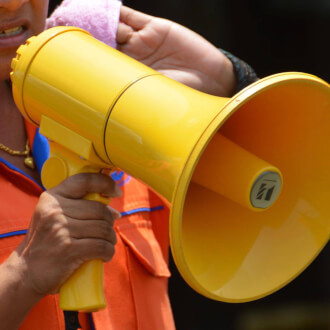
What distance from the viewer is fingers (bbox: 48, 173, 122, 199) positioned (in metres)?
1.85

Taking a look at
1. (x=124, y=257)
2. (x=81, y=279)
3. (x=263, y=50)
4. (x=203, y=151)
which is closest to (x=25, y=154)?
(x=124, y=257)

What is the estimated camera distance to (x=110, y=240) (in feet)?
6.14

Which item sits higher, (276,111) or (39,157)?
(276,111)

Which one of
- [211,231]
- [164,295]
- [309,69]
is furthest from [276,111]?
[309,69]

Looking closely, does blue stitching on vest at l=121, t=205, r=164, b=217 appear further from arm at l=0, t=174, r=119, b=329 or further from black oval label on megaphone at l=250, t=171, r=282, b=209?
black oval label on megaphone at l=250, t=171, r=282, b=209

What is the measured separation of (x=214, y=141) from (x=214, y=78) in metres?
0.61

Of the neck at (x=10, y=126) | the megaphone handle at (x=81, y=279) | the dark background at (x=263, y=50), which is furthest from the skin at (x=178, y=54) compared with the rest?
the dark background at (x=263, y=50)

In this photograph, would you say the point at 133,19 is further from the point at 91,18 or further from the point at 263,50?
the point at 263,50

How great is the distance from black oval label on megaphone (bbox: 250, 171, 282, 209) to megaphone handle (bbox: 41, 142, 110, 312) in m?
0.34

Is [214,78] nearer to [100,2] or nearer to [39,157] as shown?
[100,2]

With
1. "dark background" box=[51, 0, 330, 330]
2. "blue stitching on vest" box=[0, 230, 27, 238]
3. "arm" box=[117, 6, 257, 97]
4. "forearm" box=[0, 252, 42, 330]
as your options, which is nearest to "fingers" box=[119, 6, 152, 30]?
"arm" box=[117, 6, 257, 97]

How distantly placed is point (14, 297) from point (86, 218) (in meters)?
0.23

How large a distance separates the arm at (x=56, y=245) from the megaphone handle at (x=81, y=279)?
0.02m

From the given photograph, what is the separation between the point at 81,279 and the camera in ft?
6.05
